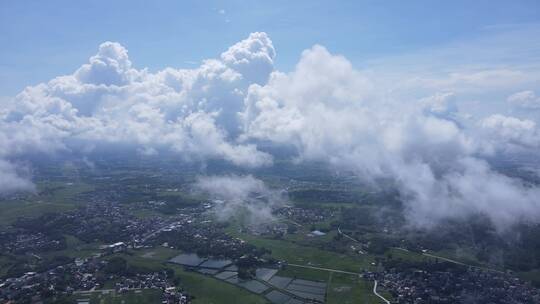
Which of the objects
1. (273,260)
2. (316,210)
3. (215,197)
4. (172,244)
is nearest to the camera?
(273,260)

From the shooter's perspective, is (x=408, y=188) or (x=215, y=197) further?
(x=215, y=197)

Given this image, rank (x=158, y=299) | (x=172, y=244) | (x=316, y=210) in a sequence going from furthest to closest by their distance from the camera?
(x=316, y=210) < (x=172, y=244) < (x=158, y=299)

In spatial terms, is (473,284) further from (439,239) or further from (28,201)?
(28,201)

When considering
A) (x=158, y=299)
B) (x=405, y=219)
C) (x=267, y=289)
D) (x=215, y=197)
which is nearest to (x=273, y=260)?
(x=267, y=289)

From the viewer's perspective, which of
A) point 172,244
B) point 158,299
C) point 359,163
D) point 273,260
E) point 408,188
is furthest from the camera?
point 359,163

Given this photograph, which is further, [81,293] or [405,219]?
[405,219]

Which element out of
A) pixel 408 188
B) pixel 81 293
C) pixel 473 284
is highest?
pixel 408 188

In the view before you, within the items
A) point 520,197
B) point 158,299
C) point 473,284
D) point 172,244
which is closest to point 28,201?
point 172,244

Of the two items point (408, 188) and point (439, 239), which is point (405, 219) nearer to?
point (439, 239)

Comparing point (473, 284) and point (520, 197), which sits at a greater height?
point (520, 197)
